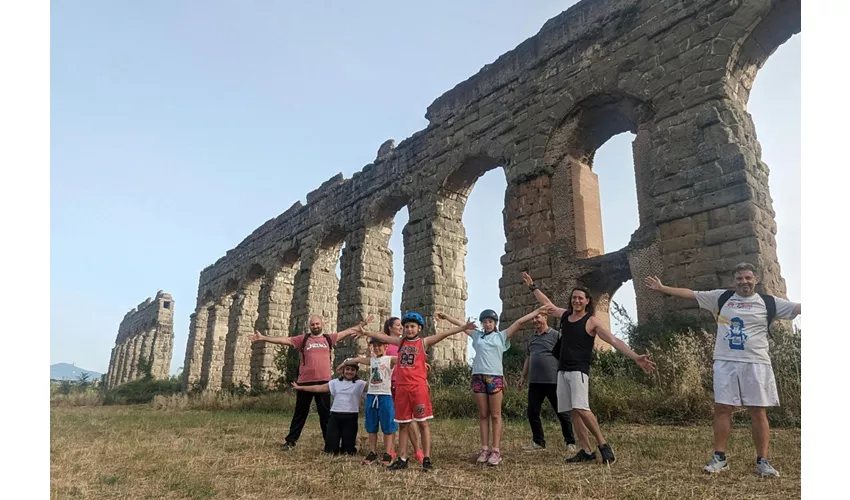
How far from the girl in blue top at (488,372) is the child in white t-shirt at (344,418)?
56.0 inches

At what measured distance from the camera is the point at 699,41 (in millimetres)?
8672

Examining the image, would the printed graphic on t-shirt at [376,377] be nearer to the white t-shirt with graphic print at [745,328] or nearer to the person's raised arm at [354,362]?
the person's raised arm at [354,362]

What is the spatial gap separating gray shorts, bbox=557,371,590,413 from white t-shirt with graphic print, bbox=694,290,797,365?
3.34 feet

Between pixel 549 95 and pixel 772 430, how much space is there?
732 centimetres

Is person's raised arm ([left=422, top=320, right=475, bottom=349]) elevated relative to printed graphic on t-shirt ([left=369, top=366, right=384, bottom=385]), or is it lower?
elevated

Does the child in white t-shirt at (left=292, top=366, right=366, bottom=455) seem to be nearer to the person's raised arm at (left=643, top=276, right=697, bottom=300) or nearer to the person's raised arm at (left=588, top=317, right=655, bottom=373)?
the person's raised arm at (left=588, top=317, right=655, bottom=373)

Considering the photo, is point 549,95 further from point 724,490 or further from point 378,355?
point 724,490

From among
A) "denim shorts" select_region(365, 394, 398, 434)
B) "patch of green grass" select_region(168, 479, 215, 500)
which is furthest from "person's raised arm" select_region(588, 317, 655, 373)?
"patch of green grass" select_region(168, 479, 215, 500)

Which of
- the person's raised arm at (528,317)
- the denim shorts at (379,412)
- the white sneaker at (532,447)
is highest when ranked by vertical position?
the person's raised arm at (528,317)

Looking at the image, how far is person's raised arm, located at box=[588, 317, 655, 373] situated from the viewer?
418 centimetres

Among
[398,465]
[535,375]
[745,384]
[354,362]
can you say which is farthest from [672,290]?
[354,362]

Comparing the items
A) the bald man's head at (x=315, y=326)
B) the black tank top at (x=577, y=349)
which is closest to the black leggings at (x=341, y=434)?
the bald man's head at (x=315, y=326)

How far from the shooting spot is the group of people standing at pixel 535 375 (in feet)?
12.6

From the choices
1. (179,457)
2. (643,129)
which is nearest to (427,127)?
(643,129)
